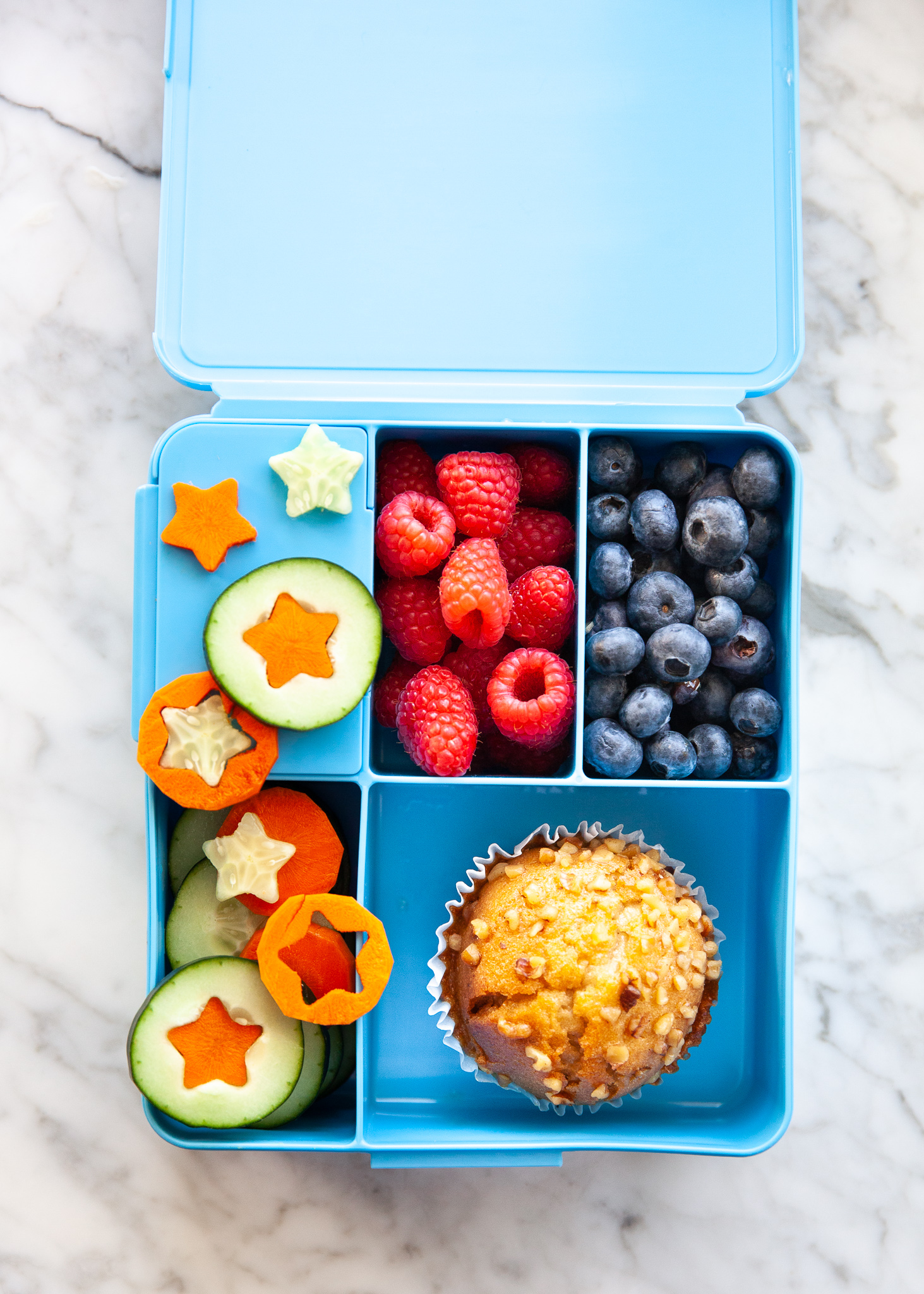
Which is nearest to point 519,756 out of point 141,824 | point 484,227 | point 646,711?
point 646,711

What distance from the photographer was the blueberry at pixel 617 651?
124 cm

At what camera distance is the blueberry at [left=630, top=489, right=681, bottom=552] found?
1.27 m

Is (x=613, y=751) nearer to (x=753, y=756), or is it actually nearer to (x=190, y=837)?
(x=753, y=756)

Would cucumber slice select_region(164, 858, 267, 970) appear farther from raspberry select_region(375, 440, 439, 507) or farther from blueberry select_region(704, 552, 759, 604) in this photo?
blueberry select_region(704, 552, 759, 604)

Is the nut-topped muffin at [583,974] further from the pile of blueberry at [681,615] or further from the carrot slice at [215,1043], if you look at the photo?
the carrot slice at [215,1043]

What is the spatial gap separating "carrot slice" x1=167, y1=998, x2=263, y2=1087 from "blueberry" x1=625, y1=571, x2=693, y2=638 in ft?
2.56

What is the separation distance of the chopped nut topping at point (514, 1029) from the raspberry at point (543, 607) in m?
0.51

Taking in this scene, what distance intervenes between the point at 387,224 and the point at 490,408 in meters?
0.33

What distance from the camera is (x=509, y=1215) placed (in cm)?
143

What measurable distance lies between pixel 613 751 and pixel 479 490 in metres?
0.41

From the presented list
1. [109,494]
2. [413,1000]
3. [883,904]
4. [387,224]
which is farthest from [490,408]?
[883,904]

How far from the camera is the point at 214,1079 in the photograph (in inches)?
47.3


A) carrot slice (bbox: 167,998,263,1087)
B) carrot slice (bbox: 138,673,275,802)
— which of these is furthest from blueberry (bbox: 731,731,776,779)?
carrot slice (bbox: 167,998,263,1087)

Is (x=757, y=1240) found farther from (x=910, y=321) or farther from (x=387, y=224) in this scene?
(x=387, y=224)
